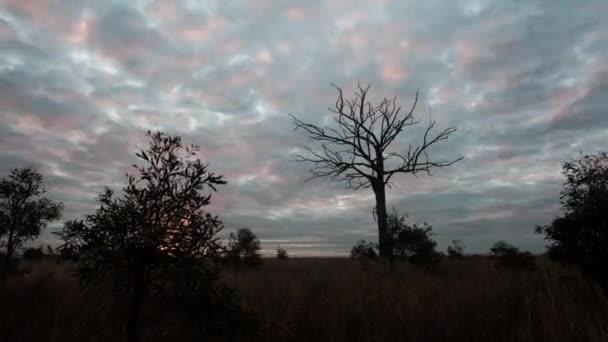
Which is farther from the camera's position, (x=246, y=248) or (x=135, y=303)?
(x=246, y=248)

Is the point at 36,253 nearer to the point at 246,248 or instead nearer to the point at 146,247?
the point at 146,247

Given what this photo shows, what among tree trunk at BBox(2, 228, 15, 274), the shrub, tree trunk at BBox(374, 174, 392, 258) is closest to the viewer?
the shrub

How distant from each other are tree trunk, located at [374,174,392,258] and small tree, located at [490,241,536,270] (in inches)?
273

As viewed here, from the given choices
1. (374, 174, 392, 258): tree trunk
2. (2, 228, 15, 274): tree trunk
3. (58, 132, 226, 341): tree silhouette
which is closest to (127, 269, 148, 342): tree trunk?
(58, 132, 226, 341): tree silhouette

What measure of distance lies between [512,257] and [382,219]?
893 centimetres

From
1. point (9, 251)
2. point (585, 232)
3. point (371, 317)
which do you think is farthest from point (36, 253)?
point (585, 232)

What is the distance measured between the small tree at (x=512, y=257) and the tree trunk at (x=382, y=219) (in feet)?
22.7

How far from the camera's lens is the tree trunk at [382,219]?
18297mm

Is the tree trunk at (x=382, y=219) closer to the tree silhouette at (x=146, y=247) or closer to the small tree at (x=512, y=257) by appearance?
the small tree at (x=512, y=257)

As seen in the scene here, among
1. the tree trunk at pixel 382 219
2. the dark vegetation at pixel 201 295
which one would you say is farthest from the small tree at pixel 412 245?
the dark vegetation at pixel 201 295

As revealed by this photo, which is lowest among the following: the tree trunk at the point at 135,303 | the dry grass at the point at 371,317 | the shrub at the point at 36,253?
the dry grass at the point at 371,317

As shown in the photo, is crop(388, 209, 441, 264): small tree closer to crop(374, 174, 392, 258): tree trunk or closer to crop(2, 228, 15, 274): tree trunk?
crop(374, 174, 392, 258): tree trunk

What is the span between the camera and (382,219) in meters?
18.3

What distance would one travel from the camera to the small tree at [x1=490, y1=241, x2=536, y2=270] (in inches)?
770
